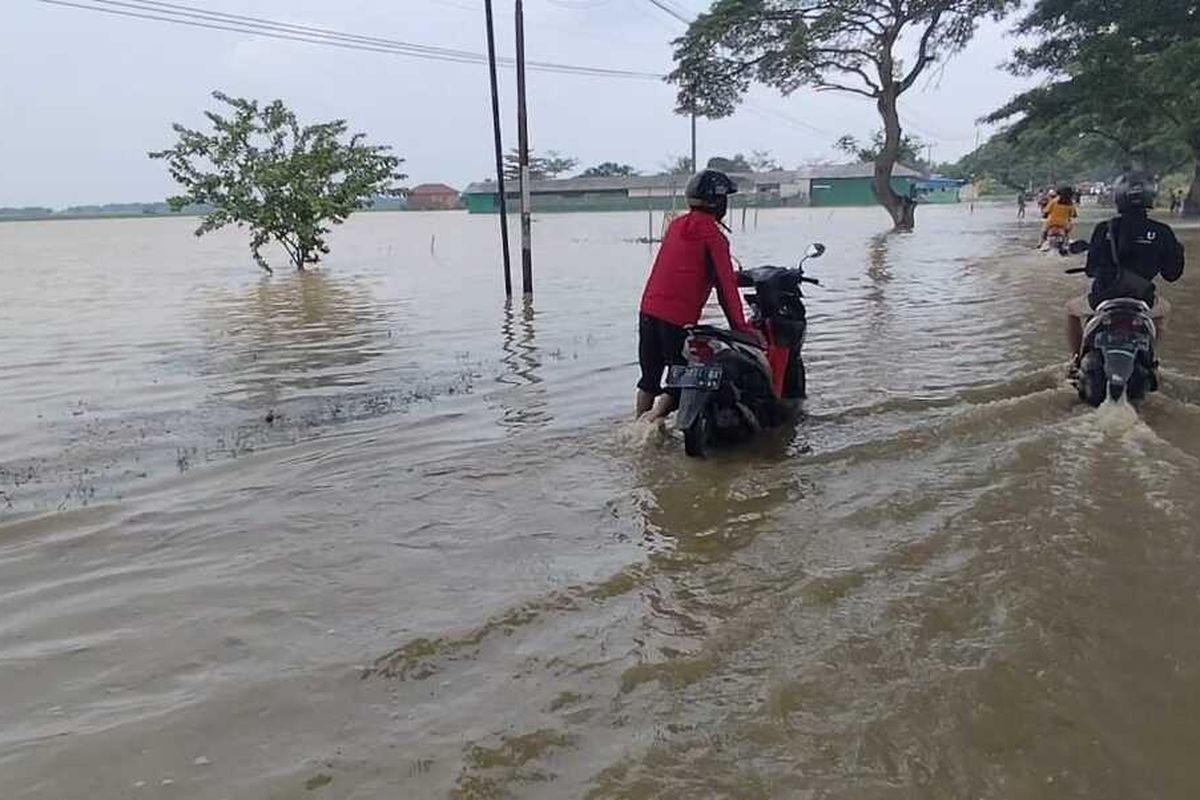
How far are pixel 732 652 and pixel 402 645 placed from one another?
119 centimetres

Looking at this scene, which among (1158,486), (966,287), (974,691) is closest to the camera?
(974,691)

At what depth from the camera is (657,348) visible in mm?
6398

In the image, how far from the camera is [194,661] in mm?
3590

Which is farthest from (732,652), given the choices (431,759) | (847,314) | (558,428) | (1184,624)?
(847,314)

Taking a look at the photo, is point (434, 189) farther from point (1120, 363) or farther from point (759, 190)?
point (1120, 363)

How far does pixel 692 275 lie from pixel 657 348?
1.78 feet

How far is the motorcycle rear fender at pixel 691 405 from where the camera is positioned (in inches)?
230

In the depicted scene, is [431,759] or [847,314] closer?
[431,759]

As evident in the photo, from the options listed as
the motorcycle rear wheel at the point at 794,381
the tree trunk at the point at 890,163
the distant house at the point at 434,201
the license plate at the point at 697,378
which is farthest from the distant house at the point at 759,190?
the license plate at the point at 697,378

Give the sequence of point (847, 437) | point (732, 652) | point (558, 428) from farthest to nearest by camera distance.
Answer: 1. point (558, 428)
2. point (847, 437)
3. point (732, 652)

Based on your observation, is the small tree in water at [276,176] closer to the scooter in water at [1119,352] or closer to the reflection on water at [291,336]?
the reflection on water at [291,336]

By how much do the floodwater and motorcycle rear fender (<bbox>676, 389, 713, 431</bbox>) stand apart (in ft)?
0.93

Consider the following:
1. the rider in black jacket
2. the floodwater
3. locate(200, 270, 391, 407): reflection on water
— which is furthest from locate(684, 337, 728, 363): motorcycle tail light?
locate(200, 270, 391, 407): reflection on water

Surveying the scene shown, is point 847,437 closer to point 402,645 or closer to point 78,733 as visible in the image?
point 402,645
